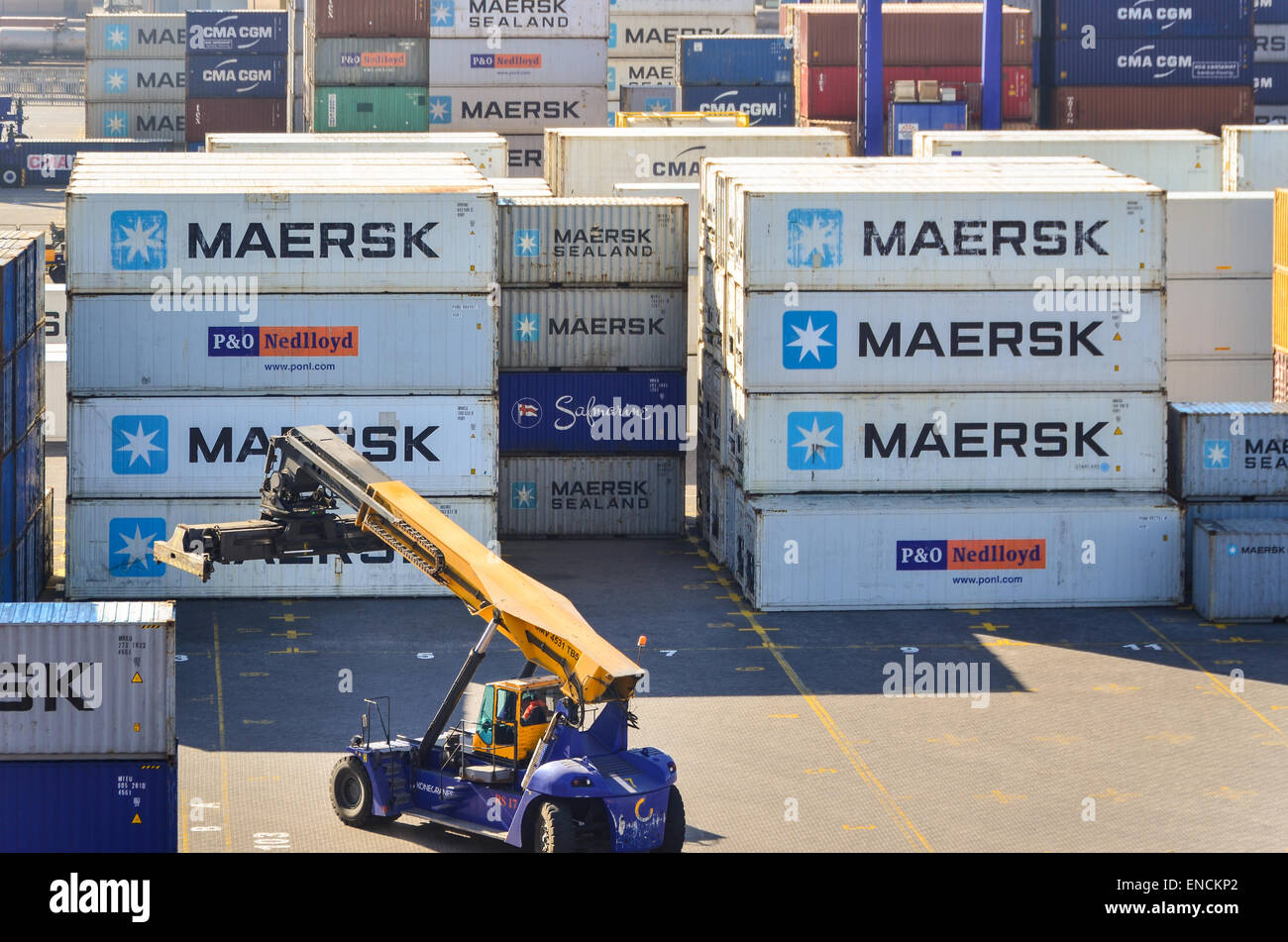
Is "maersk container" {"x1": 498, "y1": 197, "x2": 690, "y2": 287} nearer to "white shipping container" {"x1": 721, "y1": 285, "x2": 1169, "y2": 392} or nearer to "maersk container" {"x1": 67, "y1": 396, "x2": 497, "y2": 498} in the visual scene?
"white shipping container" {"x1": 721, "y1": 285, "x2": 1169, "y2": 392}

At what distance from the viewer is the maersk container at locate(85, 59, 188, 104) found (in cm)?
9194

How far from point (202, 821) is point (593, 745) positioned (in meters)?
5.47

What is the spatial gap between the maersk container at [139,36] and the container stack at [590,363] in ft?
172

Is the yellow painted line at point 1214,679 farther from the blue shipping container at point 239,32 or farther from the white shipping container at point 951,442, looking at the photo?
the blue shipping container at point 239,32

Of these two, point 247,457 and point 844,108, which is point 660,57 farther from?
point 247,457

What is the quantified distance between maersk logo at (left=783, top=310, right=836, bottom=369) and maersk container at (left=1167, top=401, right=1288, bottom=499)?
262 inches

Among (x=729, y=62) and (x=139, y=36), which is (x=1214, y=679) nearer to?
(x=729, y=62)

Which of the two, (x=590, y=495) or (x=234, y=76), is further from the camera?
(x=234, y=76)

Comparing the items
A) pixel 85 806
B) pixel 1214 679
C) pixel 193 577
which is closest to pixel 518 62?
pixel 193 577

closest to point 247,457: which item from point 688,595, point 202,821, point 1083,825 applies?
point 688,595

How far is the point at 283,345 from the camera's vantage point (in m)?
36.7

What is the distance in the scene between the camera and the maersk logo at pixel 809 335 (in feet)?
121

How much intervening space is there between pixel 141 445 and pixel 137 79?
196 feet

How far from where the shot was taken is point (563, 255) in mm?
42062
